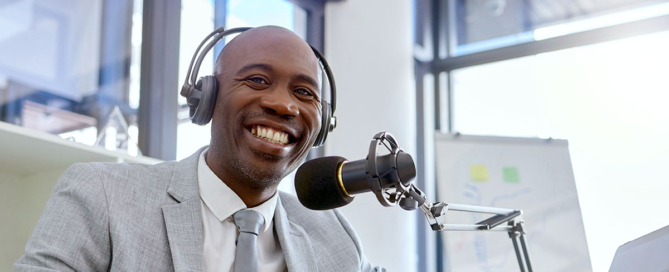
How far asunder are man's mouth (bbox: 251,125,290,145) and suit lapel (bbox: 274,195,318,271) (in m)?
0.19

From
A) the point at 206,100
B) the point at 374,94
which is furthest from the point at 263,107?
the point at 374,94

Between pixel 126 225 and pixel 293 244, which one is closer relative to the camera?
pixel 126 225

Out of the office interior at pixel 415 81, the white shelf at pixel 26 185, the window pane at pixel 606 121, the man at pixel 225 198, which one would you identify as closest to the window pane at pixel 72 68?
the office interior at pixel 415 81

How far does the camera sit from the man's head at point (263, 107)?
1.37 meters

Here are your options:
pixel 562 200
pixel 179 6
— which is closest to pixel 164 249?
pixel 179 6

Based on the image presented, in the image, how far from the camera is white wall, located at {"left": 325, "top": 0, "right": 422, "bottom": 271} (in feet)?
11.8

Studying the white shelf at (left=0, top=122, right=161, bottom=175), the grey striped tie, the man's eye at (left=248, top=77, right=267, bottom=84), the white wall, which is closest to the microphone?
the grey striped tie

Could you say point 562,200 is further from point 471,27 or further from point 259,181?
point 259,181

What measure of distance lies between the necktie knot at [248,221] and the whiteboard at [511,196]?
5.76 feet

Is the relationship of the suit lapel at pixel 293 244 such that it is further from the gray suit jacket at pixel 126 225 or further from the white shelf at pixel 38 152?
the white shelf at pixel 38 152

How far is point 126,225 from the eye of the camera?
117 centimetres

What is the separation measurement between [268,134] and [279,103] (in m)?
0.07

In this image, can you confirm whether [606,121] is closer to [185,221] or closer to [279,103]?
[279,103]

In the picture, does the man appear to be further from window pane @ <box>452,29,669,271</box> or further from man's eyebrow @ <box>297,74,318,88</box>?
window pane @ <box>452,29,669,271</box>
